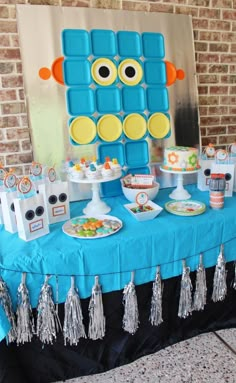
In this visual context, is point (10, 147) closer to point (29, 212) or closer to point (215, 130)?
point (29, 212)

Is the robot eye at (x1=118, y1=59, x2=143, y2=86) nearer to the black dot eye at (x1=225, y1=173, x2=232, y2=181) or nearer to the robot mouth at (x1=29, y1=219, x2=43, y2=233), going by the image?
the black dot eye at (x1=225, y1=173, x2=232, y2=181)

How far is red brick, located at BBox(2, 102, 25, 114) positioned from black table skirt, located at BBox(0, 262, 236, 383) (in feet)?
3.44


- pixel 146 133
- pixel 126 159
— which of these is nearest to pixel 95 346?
pixel 126 159

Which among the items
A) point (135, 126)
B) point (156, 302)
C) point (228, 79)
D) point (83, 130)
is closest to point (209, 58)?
point (228, 79)

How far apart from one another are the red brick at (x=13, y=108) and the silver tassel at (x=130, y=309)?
3.48 ft

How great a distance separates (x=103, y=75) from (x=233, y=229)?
3.52ft

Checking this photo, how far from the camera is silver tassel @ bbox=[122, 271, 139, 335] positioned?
144 centimetres

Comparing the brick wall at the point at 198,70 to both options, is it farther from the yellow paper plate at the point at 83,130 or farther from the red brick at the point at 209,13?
the yellow paper plate at the point at 83,130

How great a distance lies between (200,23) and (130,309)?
1.75m

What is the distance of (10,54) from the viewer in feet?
5.66

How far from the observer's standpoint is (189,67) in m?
2.02

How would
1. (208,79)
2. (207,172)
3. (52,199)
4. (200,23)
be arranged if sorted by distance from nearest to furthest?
(52,199), (207,172), (200,23), (208,79)

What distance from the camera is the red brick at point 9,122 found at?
1782 millimetres

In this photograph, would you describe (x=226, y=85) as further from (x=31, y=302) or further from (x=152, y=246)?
(x=31, y=302)
